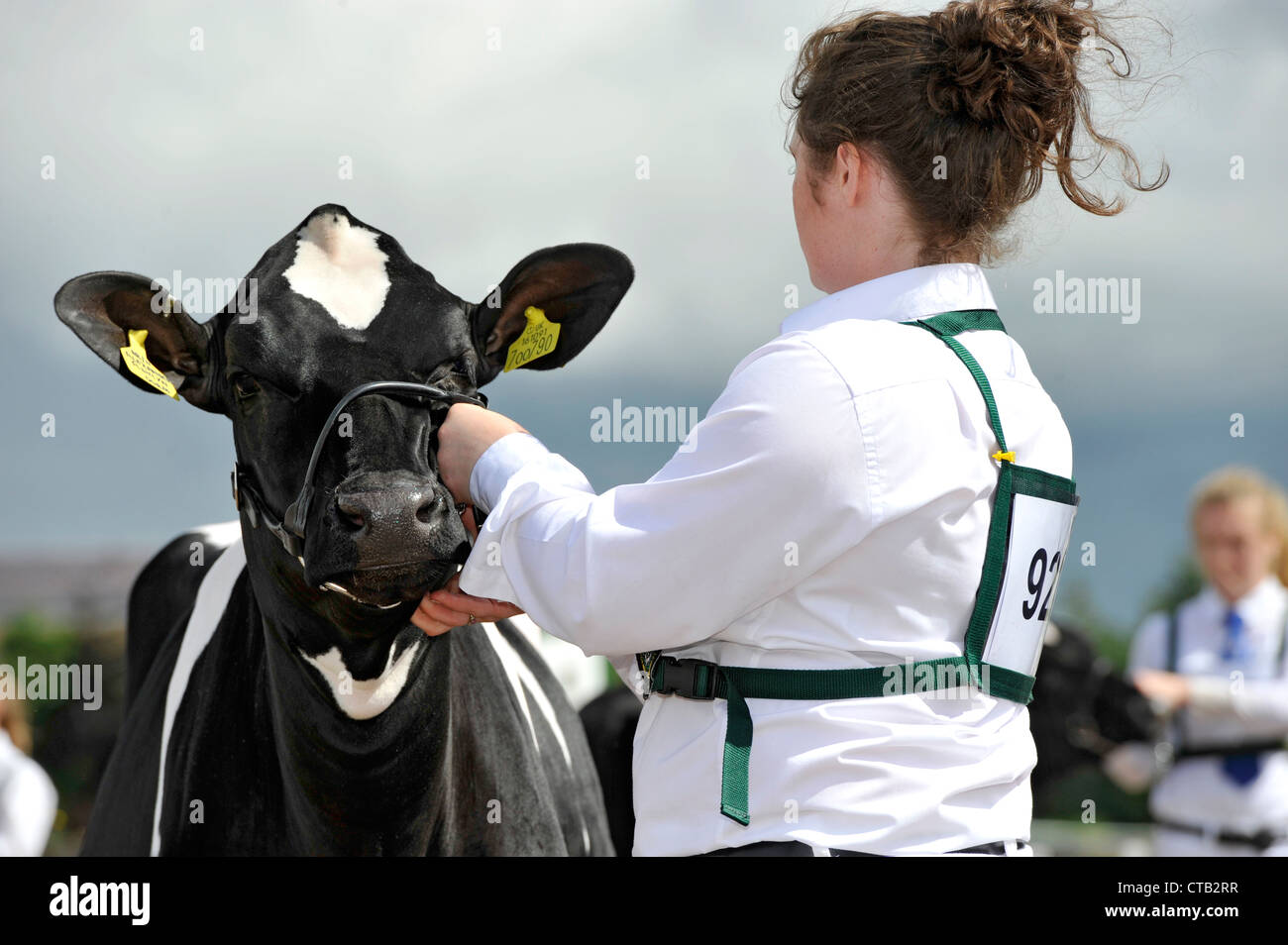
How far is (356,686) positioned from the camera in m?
2.62

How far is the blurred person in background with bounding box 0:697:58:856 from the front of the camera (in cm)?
609

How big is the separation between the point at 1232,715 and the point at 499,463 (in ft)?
13.7

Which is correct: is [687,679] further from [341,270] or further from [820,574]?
[341,270]

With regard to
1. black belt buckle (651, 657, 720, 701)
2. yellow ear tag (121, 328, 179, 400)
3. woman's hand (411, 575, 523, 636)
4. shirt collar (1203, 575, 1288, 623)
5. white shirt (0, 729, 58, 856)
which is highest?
yellow ear tag (121, 328, 179, 400)

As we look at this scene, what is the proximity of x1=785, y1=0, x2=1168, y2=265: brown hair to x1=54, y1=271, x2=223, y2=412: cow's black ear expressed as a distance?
150 centimetres

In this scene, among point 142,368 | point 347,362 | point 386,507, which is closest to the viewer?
point 386,507

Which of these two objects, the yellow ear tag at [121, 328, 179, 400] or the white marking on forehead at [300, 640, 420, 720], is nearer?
the white marking on forehead at [300, 640, 420, 720]

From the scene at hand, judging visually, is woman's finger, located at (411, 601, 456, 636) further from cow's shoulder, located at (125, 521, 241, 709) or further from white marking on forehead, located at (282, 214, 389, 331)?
cow's shoulder, located at (125, 521, 241, 709)

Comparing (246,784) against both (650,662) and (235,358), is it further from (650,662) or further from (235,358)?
(650,662)

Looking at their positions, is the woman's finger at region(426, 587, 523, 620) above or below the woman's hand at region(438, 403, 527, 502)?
below

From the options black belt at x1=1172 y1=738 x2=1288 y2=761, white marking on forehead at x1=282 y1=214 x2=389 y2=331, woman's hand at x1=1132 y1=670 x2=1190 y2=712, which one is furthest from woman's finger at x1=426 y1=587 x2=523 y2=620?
black belt at x1=1172 y1=738 x2=1288 y2=761

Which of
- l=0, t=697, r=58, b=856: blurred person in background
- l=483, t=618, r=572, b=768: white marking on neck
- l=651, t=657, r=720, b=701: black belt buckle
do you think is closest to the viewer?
l=651, t=657, r=720, b=701: black belt buckle

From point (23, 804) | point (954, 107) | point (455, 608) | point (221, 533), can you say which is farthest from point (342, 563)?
point (23, 804)

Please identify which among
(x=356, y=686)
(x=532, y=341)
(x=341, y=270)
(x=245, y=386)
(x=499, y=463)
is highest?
(x=341, y=270)
